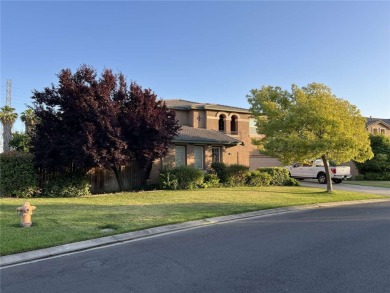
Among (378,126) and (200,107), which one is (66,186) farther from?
(378,126)

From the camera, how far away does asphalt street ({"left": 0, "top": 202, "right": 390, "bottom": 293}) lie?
4.96 metres

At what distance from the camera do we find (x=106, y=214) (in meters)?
10.7

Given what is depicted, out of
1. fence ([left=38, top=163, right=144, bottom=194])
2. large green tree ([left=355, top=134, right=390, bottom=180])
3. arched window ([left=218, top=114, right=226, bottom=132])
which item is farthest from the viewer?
large green tree ([left=355, top=134, right=390, bottom=180])

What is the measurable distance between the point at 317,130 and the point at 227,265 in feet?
44.0

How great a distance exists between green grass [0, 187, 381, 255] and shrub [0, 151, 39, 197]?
6.74 ft

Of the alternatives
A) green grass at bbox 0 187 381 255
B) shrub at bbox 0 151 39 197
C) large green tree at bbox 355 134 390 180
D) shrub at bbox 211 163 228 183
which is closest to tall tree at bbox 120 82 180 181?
green grass at bbox 0 187 381 255

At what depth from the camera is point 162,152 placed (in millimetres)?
16906

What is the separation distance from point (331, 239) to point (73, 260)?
5.74 m

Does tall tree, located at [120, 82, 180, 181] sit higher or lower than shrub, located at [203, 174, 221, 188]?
higher

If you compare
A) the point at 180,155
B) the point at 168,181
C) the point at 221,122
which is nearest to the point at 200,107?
the point at 221,122

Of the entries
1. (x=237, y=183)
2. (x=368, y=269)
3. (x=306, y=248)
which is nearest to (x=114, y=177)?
(x=237, y=183)

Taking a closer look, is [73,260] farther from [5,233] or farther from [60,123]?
[60,123]

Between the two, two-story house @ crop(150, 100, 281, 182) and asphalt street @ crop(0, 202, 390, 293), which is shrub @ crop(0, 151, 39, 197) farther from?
asphalt street @ crop(0, 202, 390, 293)

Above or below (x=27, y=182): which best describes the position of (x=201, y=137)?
above
